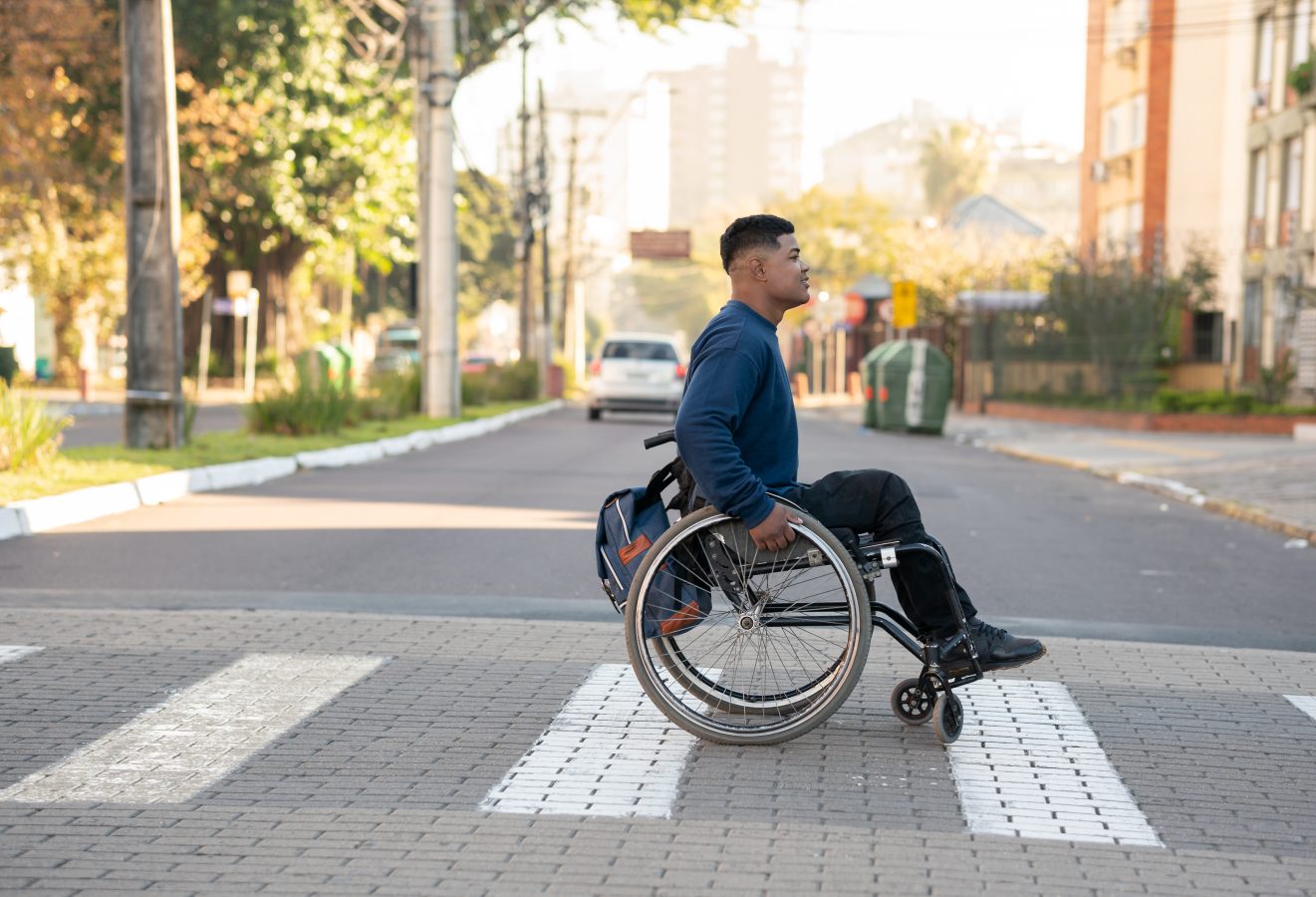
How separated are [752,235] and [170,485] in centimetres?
955

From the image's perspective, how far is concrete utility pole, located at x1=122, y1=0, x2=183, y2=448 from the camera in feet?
52.7

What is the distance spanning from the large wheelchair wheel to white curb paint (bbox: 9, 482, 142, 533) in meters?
7.13

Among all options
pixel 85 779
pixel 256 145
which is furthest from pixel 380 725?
pixel 256 145

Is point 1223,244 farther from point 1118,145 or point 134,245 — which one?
point 134,245

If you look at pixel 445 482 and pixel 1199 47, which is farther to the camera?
pixel 1199 47

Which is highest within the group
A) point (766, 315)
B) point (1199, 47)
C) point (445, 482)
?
point (1199, 47)

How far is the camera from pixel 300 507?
1352 centimetres

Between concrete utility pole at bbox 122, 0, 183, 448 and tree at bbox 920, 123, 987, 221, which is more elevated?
tree at bbox 920, 123, 987, 221

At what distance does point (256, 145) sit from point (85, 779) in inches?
1260

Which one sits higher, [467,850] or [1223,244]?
[1223,244]

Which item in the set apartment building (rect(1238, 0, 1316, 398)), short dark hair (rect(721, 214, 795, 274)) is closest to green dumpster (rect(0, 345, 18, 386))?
apartment building (rect(1238, 0, 1316, 398))

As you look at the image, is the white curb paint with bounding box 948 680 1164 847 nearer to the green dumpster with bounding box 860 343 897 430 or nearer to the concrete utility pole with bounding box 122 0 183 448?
the concrete utility pole with bounding box 122 0 183 448

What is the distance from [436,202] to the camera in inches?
1089

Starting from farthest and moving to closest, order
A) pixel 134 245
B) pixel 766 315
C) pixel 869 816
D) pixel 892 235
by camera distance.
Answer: pixel 892 235 < pixel 134 245 < pixel 766 315 < pixel 869 816
